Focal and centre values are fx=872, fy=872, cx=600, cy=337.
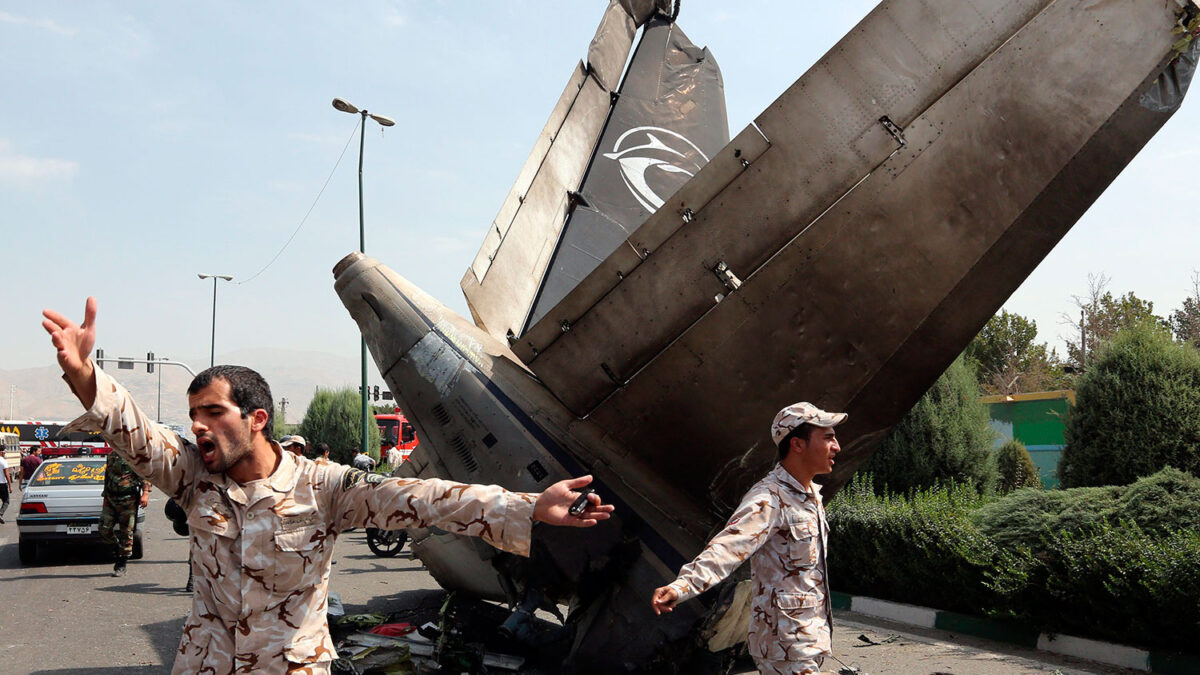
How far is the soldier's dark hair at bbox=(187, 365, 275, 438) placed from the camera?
3096 millimetres

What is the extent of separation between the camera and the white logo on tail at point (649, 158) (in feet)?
39.8

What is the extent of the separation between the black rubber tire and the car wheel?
506 cm

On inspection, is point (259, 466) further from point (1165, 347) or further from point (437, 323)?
point (1165, 347)

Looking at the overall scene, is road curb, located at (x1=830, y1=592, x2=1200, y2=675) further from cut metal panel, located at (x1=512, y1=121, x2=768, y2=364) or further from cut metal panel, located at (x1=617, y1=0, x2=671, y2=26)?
cut metal panel, located at (x1=617, y1=0, x2=671, y2=26)

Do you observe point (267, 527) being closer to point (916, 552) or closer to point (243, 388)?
point (243, 388)

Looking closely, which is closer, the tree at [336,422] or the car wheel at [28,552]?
the car wheel at [28,552]

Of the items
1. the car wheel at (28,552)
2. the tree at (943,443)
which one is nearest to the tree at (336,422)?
the car wheel at (28,552)

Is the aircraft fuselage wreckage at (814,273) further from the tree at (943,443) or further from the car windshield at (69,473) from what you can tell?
the car windshield at (69,473)

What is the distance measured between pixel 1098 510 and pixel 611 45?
29.8ft

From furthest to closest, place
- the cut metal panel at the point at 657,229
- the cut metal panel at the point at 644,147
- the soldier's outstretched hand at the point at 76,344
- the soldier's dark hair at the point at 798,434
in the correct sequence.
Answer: the cut metal panel at the point at 644,147 → the cut metal panel at the point at 657,229 → the soldier's dark hair at the point at 798,434 → the soldier's outstretched hand at the point at 76,344

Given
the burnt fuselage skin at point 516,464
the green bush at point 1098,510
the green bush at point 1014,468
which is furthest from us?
the green bush at point 1014,468

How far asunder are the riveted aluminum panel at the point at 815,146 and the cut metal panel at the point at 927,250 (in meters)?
0.11

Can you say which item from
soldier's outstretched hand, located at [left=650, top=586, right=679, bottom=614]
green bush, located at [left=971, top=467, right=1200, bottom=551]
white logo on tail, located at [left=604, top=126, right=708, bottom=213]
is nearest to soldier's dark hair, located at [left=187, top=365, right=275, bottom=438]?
soldier's outstretched hand, located at [left=650, top=586, right=679, bottom=614]

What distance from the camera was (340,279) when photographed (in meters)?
8.69
